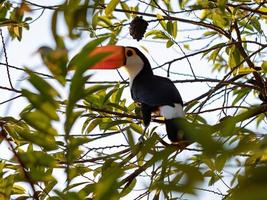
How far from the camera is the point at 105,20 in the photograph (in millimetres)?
2703

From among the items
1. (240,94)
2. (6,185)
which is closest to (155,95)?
(240,94)

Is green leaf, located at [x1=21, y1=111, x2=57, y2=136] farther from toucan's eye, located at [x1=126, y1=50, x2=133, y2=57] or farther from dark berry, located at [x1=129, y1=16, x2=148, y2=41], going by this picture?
toucan's eye, located at [x1=126, y1=50, x2=133, y2=57]

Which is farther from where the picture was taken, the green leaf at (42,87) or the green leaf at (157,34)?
the green leaf at (157,34)

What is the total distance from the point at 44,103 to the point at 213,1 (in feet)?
5.04

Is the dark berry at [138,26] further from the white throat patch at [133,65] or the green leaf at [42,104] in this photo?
the green leaf at [42,104]

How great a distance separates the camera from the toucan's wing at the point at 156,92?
2562 millimetres

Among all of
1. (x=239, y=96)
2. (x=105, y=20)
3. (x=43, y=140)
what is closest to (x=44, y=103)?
(x=43, y=140)

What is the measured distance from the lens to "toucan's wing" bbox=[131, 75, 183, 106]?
101 inches

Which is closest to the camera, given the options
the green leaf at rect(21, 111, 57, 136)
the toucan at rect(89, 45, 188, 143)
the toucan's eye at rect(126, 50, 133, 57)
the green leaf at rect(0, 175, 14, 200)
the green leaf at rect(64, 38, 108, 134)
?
the green leaf at rect(64, 38, 108, 134)

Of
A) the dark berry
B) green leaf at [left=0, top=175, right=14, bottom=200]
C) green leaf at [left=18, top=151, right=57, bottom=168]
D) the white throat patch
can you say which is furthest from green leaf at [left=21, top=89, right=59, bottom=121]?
the white throat patch

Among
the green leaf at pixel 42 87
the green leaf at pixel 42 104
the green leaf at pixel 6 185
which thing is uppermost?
the green leaf at pixel 6 185

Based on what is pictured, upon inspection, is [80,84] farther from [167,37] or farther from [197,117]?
[167,37]

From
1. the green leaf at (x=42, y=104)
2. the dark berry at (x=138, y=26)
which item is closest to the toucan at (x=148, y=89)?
the dark berry at (x=138, y=26)

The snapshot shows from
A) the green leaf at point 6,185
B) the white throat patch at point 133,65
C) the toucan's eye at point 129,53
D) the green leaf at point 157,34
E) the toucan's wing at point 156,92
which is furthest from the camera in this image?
the toucan's eye at point 129,53
